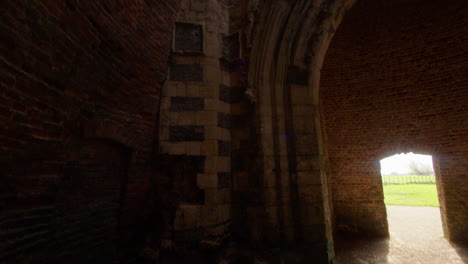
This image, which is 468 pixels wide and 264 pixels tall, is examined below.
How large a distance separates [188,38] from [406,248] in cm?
638

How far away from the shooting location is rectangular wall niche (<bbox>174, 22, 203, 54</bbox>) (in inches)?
132

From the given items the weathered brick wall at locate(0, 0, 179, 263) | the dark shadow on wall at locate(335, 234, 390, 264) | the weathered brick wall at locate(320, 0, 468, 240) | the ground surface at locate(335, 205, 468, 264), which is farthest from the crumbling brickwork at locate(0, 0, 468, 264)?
the weathered brick wall at locate(320, 0, 468, 240)

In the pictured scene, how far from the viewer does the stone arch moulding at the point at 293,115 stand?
299 cm

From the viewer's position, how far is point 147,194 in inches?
121

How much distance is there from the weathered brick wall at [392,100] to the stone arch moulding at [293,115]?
418 centimetres

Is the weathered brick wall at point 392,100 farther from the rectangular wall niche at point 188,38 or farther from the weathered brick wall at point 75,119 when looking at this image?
the weathered brick wall at point 75,119

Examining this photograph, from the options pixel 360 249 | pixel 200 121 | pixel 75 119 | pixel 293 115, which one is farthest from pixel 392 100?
pixel 75 119

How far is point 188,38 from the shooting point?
3377 mm

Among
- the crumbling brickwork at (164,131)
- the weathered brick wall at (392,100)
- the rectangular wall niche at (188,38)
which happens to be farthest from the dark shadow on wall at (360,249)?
the rectangular wall niche at (188,38)

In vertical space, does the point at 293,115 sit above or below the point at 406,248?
above

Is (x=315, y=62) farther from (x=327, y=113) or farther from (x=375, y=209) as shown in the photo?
(x=375, y=209)

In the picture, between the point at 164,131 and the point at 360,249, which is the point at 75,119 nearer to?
the point at 164,131

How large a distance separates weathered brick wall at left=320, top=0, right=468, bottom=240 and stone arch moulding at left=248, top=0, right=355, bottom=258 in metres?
4.18

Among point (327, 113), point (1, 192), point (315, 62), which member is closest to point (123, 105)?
point (1, 192)
